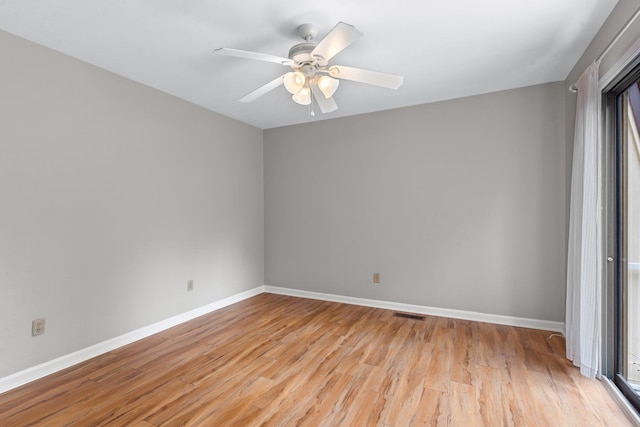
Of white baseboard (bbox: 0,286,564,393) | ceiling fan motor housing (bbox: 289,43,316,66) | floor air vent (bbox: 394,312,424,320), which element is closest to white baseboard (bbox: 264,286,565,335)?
white baseboard (bbox: 0,286,564,393)

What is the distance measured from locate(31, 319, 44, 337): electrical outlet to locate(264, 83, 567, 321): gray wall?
8.91 feet

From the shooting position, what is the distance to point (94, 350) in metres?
2.65

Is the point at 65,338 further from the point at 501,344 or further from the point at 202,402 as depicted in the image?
the point at 501,344

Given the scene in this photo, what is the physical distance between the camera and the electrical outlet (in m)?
2.30

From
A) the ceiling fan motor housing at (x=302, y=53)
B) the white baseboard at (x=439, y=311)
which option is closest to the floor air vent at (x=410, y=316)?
the white baseboard at (x=439, y=311)

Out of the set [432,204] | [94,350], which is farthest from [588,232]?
[94,350]

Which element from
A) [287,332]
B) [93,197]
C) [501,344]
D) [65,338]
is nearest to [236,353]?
[287,332]

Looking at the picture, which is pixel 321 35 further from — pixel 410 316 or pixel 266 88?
pixel 410 316

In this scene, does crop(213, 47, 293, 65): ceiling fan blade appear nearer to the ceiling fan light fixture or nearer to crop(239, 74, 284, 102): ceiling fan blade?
crop(239, 74, 284, 102): ceiling fan blade

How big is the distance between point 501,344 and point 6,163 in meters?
4.20

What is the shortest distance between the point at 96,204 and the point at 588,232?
3868 millimetres

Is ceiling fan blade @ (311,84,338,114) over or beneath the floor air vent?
over

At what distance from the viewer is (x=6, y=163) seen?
7.13ft

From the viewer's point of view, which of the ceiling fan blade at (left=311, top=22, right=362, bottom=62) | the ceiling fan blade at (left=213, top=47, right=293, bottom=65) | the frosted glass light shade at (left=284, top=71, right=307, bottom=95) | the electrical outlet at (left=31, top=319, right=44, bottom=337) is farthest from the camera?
the electrical outlet at (left=31, top=319, right=44, bottom=337)
